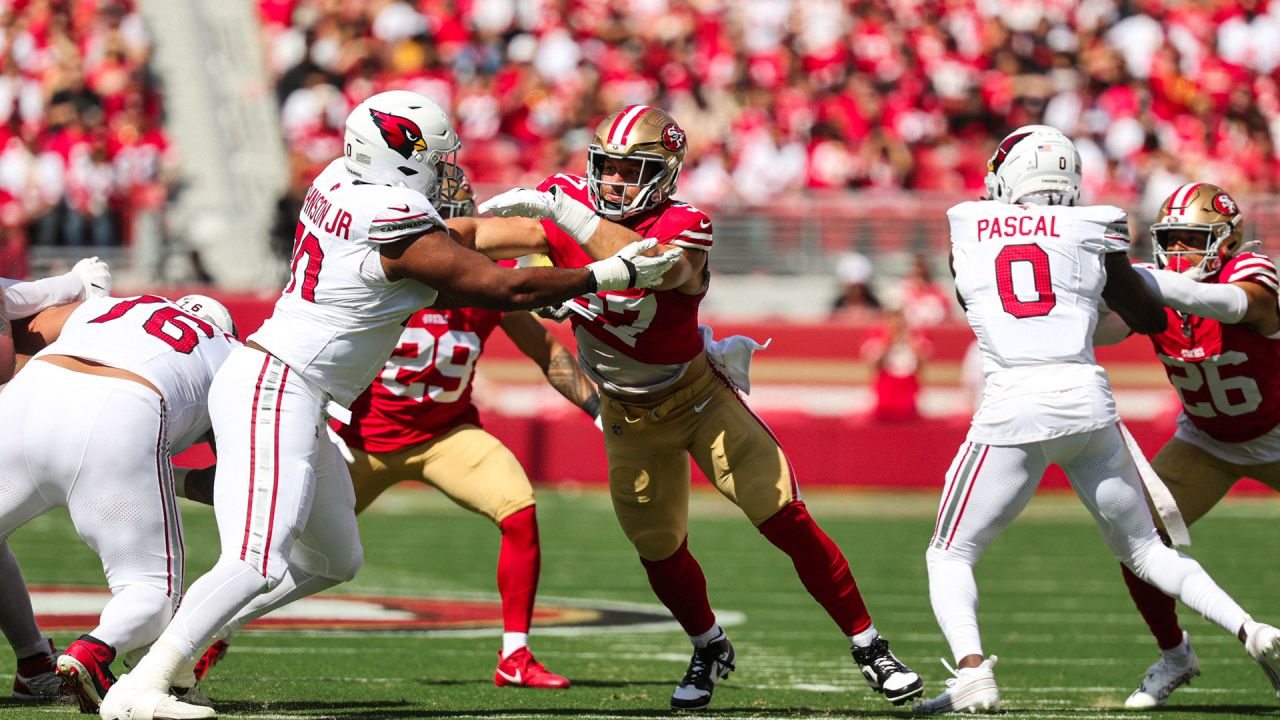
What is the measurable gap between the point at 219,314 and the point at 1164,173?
1238cm

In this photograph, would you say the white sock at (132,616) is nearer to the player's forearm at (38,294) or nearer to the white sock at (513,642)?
the player's forearm at (38,294)

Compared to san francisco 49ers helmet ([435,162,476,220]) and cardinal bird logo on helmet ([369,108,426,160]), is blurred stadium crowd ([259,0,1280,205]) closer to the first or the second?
san francisco 49ers helmet ([435,162,476,220])

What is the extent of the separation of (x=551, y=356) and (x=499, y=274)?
1.94m

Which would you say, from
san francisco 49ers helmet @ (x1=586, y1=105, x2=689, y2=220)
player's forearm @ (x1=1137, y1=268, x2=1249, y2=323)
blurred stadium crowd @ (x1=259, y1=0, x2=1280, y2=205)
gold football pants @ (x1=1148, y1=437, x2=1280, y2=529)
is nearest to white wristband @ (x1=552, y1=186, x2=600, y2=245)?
san francisco 49ers helmet @ (x1=586, y1=105, x2=689, y2=220)

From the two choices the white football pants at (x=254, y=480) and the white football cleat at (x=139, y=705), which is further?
the white football pants at (x=254, y=480)

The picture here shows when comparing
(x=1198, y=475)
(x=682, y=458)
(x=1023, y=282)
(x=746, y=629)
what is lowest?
(x=746, y=629)

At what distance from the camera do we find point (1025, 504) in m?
5.61

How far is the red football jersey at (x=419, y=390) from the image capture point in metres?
7.10

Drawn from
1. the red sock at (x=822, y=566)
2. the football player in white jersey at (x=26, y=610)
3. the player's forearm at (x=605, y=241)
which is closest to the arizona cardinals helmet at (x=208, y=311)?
the football player in white jersey at (x=26, y=610)

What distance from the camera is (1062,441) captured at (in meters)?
5.59

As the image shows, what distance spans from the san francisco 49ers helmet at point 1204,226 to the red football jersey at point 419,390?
2.63 metres

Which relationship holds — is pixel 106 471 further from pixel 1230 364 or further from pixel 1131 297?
pixel 1230 364

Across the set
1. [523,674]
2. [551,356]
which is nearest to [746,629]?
[551,356]

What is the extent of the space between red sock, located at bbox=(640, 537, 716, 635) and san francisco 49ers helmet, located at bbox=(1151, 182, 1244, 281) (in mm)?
2067
